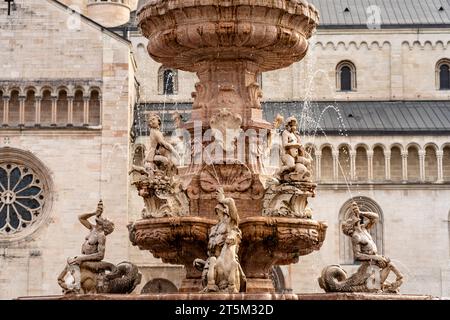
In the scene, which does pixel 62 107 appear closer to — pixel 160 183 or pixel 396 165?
pixel 396 165

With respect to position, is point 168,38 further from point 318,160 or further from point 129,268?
point 318,160

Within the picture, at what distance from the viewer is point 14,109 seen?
1679 inches

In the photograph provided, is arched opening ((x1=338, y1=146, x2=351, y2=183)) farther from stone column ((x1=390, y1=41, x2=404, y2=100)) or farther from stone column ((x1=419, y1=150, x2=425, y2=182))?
stone column ((x1=390, y1=41, x2=404, y2=100))

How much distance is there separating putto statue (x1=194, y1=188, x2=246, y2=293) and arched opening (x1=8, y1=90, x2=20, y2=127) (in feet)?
91.7

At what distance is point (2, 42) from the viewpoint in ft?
140

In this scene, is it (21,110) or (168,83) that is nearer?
(21,110)

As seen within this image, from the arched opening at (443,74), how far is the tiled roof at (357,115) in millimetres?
1378

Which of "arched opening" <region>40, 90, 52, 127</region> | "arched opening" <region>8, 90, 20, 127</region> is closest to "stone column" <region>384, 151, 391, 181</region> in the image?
"arched opening" <region>40, 90, 52, 127</region>

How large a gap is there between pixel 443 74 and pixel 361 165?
858cm

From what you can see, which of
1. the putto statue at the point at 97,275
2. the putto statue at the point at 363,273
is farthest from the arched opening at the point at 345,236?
the putto statue at the point at 97,275

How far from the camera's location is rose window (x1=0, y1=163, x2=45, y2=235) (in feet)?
139

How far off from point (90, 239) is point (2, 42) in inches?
1044

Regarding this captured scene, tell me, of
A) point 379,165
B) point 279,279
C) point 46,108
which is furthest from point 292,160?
point 379,165
